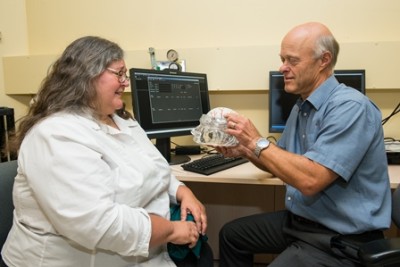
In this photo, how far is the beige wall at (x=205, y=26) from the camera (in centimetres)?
201

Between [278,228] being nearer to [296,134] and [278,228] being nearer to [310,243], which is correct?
[310,243]

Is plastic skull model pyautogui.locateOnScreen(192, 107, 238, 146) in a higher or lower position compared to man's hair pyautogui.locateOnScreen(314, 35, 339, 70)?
lower

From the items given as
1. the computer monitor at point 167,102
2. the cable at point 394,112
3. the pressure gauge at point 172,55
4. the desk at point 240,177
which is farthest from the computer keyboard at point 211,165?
the cable at point 394,112

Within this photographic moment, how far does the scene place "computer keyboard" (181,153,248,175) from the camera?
1662 millimetres

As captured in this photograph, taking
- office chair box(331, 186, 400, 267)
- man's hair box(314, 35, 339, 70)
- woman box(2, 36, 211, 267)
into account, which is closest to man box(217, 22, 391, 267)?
man's hair box(314, 35, 339, 70)

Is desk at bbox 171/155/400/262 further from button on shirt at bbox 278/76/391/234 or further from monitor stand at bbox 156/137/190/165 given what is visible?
button on shirt at bbox 278/76/391/234

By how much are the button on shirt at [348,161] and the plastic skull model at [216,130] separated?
33cm

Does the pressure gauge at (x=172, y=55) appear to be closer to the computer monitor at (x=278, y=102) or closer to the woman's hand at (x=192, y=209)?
the computer monitor at (x=278, y=102)

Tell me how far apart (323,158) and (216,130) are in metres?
0.44

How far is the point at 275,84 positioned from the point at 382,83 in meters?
0.62

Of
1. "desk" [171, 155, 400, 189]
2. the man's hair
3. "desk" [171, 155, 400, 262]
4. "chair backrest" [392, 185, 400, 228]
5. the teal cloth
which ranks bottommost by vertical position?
"desk" [171, 155, 400, 262]

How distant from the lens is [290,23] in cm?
208

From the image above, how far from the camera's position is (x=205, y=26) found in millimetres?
2197

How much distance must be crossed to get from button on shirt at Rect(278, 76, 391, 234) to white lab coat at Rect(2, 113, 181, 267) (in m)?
0.63
